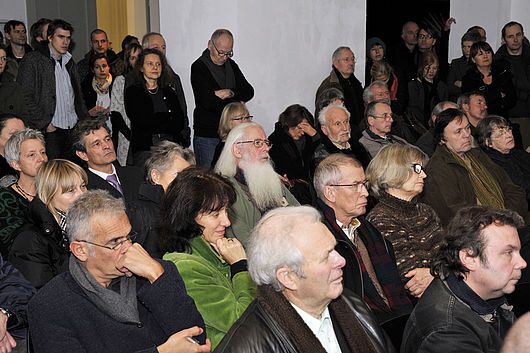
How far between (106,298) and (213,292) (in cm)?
44

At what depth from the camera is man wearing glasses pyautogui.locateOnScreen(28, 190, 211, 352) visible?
2.63m

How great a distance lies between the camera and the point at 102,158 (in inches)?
188

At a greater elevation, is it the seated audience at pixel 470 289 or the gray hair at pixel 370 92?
the gray hair at pixel 370 92

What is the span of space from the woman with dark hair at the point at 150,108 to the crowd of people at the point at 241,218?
14 mm

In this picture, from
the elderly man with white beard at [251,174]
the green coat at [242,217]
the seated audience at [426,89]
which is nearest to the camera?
the green coat at [242,217]

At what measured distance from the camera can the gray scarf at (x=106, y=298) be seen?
106 inches

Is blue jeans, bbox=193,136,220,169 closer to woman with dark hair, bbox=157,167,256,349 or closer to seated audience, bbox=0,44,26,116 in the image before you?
seated audience, bbox=0,44,26,116

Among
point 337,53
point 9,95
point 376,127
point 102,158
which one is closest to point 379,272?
point 102,158

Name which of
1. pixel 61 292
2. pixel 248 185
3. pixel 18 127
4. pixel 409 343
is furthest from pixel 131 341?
pixel 18 127

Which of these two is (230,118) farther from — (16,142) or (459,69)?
(459,69)

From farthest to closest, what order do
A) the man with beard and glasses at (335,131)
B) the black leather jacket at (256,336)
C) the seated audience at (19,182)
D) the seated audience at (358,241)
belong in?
the man with beard and glasses at (335,131) < the seated audience at (19,182) < the seated audience at (358,241) < the black leather jacket at (256,336)

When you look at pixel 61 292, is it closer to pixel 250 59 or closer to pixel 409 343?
pixel 409 343

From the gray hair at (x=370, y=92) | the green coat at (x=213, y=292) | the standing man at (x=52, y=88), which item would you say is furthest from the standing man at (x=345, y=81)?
the green coat at (x=213, y=292)

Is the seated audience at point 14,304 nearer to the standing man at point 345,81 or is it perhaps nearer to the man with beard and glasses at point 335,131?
the man with beard and glasses at point 335,131
